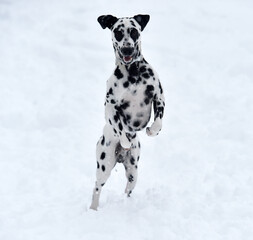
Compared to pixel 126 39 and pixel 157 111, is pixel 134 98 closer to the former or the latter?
pixel 157 111

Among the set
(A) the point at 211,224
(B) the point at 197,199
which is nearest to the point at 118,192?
(B) the point at 197,199

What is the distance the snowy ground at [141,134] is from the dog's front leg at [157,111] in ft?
3.85

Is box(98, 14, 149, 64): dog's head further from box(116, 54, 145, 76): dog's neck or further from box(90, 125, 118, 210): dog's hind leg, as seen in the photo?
box(90, 125, 118, 210): dog's hind leg

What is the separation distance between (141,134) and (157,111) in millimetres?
3568

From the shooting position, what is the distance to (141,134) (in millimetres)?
8344

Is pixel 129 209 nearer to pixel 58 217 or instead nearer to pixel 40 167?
pixel 58 217

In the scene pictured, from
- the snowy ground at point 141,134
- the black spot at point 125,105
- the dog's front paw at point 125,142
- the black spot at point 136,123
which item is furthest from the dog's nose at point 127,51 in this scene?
the snowy ground at point 141,134

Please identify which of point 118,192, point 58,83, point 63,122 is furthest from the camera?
point 58,83

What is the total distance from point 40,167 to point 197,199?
8.53 feet

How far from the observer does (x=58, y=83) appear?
369 inches

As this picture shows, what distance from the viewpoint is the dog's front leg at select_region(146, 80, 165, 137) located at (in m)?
4.73

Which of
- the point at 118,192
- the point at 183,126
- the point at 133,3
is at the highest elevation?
the point at 133,3

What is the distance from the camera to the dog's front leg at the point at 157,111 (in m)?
4.73

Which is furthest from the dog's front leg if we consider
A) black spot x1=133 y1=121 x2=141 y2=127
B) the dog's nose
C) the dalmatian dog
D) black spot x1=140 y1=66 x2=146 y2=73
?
the dog's nose
